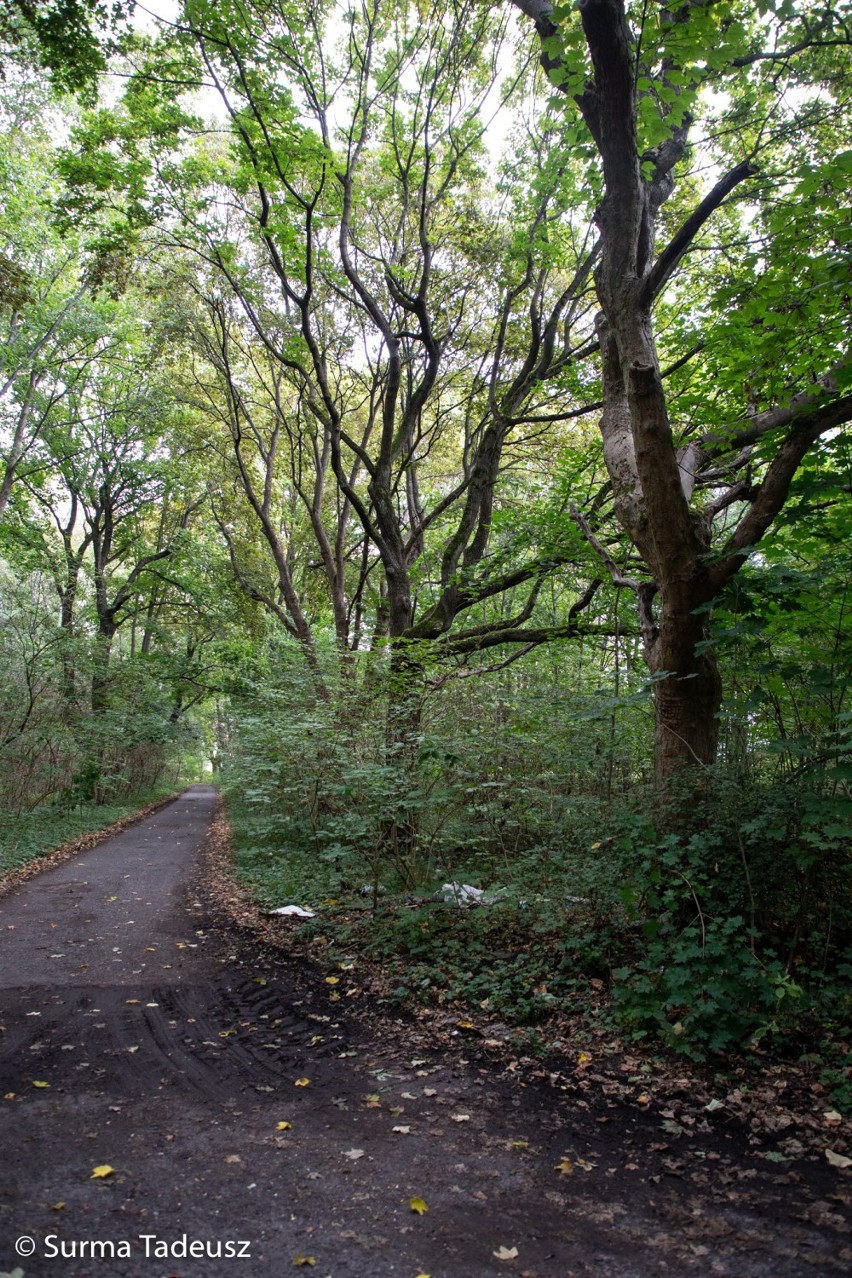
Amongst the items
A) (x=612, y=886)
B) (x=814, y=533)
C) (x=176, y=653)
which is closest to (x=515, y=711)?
(x=612, y=886)

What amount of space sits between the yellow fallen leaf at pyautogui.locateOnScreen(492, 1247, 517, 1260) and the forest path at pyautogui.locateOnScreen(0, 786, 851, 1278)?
0.01 metres

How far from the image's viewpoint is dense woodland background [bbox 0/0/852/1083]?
4.24 metres

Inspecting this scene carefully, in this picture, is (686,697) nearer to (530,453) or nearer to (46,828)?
(530,453)

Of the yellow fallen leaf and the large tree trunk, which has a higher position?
the large tree trunk

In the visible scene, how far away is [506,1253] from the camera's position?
2381 mm

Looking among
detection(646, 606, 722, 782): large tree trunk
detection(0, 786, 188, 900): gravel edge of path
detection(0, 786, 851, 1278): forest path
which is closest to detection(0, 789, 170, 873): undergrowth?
detection(0, 786, 188, 900): gravel edge of path

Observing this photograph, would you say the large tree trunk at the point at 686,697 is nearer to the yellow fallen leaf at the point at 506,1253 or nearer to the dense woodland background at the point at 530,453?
the dense woodland background at the point at 530,453

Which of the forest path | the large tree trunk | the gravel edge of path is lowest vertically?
the gravel edge of path

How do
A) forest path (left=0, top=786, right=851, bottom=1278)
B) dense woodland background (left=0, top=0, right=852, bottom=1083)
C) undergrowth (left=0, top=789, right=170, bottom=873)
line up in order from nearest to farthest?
forest path (left=0, top=786, right=851, bottom=1278), dense woodland background (left=0, top=0, right=852, bottom=1083), undergrowth (left=0, top=789, right=170, bottom=873)

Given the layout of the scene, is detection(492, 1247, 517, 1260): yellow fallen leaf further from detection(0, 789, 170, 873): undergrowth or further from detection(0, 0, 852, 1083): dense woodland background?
detection(0, 789, 170, 873): undergrowth

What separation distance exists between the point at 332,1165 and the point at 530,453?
39.6 feet

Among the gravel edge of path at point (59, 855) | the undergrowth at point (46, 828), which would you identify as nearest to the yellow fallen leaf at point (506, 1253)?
the gravel edge of path at point (59, 855)

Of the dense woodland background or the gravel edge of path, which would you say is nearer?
the dense woodland background

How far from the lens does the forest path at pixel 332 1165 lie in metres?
2.36
